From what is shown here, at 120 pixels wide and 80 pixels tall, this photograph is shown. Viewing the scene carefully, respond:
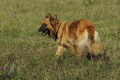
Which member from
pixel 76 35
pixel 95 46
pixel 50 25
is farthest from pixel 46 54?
pixel 95 46

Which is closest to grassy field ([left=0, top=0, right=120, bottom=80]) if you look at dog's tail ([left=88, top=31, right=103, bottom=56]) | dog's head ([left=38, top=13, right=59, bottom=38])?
dog's tail ([left=88, top=31, right=103, bottom=56])

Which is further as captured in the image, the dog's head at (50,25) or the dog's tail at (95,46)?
the dog's head at (50,25)

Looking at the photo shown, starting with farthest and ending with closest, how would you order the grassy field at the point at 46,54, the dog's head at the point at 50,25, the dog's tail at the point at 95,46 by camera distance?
the dog's head at the point at 50,25 → the dog's tail at the point at 95,46 → the grassy field at the point at 46,54

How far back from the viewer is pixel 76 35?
5668 mm

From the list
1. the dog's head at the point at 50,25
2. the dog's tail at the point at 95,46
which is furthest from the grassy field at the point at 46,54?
the dog's head at the point at 50,25

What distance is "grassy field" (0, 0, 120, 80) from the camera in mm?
3717

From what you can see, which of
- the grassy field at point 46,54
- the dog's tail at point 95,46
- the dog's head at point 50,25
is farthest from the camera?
the dog's head at point 50,25

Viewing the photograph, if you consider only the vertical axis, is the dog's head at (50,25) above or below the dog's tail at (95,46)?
above

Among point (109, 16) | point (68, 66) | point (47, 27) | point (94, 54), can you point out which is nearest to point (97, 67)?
point (68, 66)

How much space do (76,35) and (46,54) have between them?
92cm

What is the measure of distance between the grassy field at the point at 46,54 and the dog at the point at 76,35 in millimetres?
343

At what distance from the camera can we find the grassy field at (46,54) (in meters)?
3.72

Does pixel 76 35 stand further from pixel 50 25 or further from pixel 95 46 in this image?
pixel 50 25

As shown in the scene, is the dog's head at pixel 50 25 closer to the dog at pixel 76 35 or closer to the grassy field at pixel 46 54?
the dog at pixel 76 35
